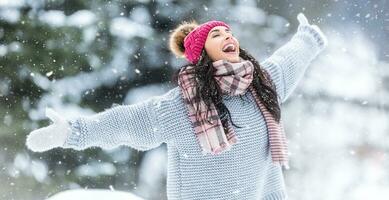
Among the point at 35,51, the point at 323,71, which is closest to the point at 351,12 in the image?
the point at 323,71

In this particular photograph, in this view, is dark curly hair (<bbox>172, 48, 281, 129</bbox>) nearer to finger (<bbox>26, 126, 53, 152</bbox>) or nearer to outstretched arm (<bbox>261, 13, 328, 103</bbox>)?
outstretched arm (<bbox>261, 13, 328, 103</bbox>)

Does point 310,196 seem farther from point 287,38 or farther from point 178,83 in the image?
point 178,83

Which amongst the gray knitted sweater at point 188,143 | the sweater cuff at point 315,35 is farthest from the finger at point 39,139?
the sweater cuff at point 315,35

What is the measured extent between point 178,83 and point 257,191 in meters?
0.61

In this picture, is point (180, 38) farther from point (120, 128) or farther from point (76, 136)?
point (76, 136)

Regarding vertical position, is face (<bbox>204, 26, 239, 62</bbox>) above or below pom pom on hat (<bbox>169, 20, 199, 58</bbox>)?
below

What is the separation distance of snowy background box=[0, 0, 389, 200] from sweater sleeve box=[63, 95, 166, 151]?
3268 mm

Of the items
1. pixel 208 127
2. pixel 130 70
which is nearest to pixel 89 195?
pixel 208 127

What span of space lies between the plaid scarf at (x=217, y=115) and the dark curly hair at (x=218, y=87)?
0.07 feet

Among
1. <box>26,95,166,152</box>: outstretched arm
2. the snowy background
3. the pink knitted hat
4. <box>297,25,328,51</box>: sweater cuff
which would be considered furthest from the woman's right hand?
the snowy background

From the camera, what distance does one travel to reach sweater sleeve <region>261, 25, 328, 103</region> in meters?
3.07

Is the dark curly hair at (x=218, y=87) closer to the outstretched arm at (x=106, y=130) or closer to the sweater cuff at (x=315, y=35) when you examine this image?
the outstretched arm at (x=106, y=130)

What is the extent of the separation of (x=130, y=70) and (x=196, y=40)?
11.0ft

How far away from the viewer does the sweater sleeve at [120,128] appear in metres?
2.68
